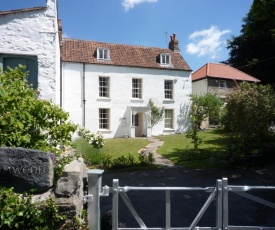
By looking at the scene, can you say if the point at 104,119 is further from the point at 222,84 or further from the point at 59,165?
the point at 59,165

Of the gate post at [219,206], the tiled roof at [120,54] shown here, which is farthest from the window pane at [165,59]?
the gate post at [219,206]

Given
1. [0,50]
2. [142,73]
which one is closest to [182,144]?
[142,73]

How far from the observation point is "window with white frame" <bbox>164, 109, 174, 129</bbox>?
24.6 metres

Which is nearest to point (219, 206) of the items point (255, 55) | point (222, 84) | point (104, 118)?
point (104, 118)

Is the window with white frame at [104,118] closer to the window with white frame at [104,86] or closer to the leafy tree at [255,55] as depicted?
the window with white frame at [104,86]

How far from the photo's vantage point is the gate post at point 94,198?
12.3 feet

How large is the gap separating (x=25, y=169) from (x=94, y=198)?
1.02m

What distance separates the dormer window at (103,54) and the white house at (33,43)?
12.7 m

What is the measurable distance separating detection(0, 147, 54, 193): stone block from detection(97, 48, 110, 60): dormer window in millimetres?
19442

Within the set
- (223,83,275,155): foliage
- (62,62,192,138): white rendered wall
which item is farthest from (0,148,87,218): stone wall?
(62,62,192,138): white rendered wall

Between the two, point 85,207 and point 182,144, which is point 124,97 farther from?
point 85,207

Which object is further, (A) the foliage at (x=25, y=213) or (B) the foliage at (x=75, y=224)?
(B) the foliage at (x=75, y=224)

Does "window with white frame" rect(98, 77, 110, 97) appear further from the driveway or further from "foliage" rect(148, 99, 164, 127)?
the driveway

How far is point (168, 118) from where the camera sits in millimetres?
24688
